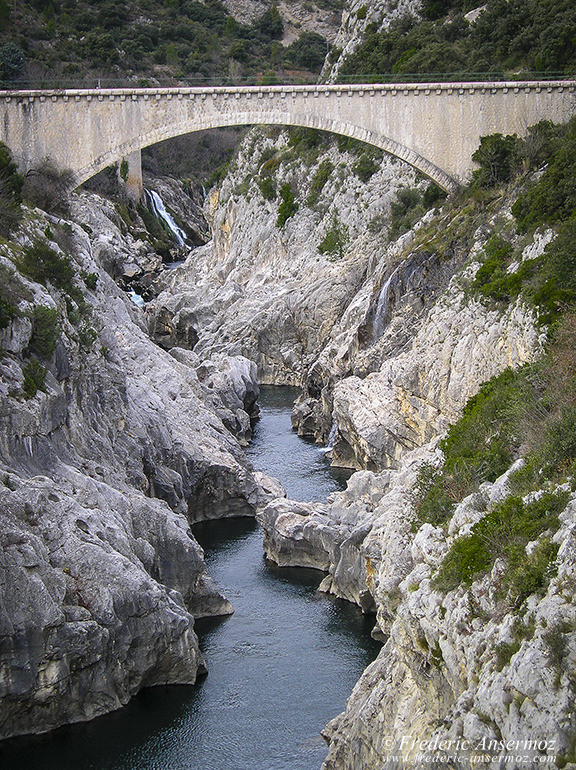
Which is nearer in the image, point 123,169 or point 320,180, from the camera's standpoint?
point 320,180

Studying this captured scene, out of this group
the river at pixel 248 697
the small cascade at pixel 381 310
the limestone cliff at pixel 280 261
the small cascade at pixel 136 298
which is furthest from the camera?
the small cascade at pixel 136 298

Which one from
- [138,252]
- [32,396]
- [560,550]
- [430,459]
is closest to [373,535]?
[430,459]

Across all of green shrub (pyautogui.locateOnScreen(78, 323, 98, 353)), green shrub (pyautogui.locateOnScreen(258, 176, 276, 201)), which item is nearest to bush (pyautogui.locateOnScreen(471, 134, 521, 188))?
green shrub (pyautogui.locateOnScreen(78, 323, 98, 353))

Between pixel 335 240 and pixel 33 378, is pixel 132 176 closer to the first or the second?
pixel 335 240

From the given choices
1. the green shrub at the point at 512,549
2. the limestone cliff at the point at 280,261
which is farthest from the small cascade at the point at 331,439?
the green shrub at the point at 512,549

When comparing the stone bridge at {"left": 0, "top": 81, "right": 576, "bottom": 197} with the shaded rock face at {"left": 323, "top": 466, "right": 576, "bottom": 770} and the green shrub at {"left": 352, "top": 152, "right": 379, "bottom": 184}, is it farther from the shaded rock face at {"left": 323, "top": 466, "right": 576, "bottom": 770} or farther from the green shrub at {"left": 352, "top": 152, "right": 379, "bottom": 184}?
the shaded rock face at {"left": 323, "top": 466, "right": 576, "bottom": 770}

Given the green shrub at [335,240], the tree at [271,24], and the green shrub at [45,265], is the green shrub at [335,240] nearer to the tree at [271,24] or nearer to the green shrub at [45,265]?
the green shrub at [45,265]


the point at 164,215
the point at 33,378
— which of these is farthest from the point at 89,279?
the point at 164,215
